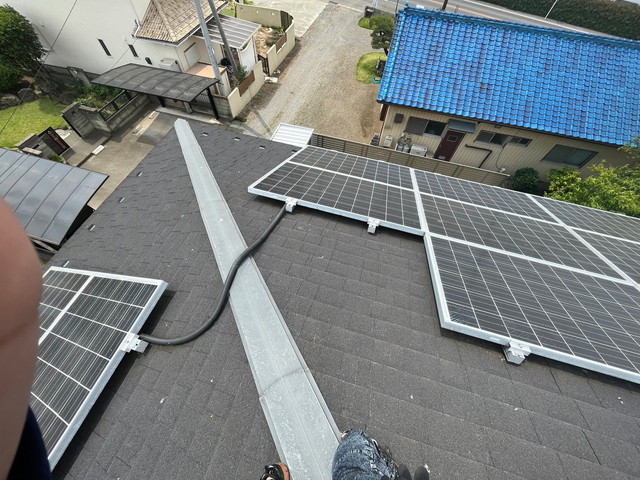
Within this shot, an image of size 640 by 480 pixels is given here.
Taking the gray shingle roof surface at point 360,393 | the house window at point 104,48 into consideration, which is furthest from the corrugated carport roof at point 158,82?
the gray shingle roof surface at point 360,393

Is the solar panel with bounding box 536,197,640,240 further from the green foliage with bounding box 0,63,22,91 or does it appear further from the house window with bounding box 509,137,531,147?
the green foliage with bounding box 0,63,22,91

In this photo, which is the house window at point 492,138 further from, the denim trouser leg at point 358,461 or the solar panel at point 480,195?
the denim trouser leg at point 358,461

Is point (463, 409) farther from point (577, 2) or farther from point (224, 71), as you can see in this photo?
point (577, 2)

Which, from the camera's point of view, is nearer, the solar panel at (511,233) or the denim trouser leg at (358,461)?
the denim trouser leg at (358,461)

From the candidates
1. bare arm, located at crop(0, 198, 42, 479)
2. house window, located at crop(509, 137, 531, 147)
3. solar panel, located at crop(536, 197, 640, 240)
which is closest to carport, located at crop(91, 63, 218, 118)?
house window, located at crop(509, 137, 531, 147)

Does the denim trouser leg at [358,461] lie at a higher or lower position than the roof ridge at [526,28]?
higher

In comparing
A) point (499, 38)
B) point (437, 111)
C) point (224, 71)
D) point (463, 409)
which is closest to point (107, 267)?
point (463, 409)
